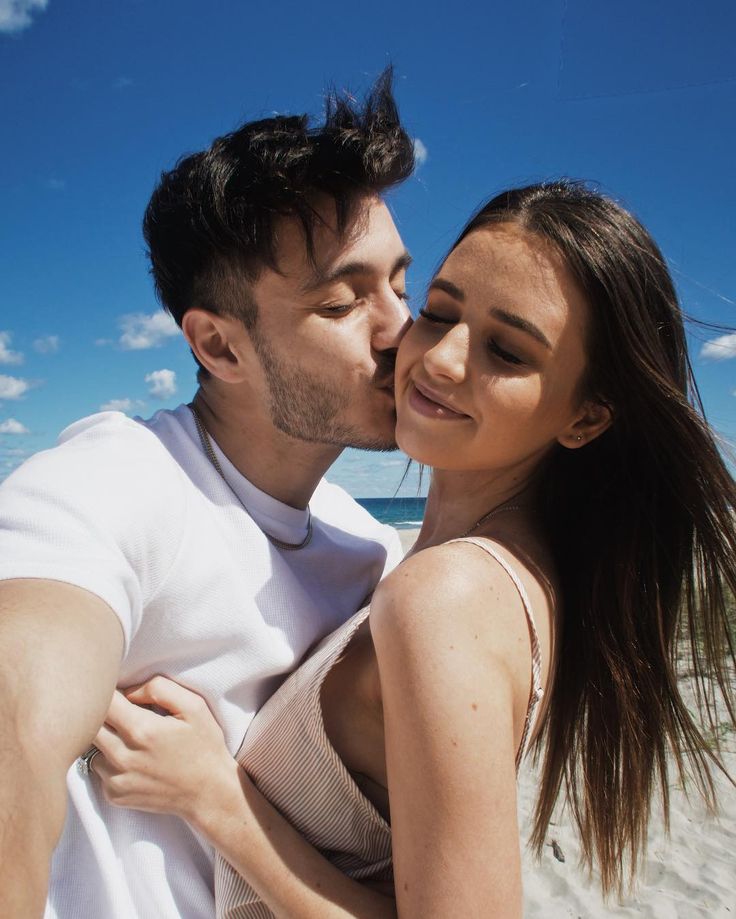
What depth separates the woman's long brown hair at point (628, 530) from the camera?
6.48 feet

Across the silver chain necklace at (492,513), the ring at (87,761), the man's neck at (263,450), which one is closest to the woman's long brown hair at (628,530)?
the silver chain necklace at (492,513)

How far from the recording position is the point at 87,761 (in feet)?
5.95

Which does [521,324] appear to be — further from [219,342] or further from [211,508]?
[219,342]

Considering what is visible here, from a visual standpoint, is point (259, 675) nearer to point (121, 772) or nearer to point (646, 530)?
point (121, 772)

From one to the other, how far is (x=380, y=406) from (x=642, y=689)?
1262mm

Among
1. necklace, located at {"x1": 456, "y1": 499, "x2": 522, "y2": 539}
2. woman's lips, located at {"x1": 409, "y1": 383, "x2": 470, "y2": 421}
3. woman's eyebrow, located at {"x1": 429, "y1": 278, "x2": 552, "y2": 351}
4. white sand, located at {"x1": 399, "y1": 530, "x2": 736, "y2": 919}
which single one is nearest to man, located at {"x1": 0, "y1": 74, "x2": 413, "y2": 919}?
woman's lips, located at {"x1": 409, "y1": 383, "x2": 470, "y2": 421}

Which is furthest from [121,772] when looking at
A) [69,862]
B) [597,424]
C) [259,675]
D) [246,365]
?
[597,424]

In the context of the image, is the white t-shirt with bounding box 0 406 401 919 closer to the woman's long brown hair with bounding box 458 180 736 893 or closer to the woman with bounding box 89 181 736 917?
the woman with bounding box 89 181 736 917

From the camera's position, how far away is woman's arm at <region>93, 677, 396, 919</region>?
171 cm

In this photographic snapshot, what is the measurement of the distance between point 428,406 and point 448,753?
102 cm

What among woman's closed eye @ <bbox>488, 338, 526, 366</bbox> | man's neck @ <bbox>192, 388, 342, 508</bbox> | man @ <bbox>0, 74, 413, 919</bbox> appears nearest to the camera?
man @ <bbox>0, 74, 413, 919</bbox>

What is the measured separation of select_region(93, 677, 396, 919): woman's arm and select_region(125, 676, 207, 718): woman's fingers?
0.05 feet

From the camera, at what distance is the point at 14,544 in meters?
1.41

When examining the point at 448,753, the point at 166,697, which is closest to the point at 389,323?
the point at 166,697
